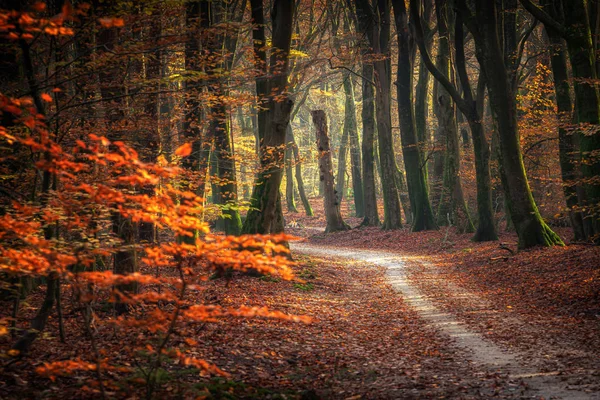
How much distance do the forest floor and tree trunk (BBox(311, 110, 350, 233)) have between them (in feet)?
31.2

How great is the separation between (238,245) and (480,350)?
5017mm

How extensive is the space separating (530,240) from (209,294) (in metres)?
9.87

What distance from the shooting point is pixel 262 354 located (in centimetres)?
755

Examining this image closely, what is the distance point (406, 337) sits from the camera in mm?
8984

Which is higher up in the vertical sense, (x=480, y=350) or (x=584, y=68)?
(x=584, y=68)

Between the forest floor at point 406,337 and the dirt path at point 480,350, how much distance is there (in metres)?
0.02

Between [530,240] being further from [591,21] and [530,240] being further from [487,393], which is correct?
[487,393]

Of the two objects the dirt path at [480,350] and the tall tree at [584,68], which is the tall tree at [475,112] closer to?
the tall tree at [584,68]

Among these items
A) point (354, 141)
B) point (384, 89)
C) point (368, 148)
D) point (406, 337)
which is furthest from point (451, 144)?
point (406, 337)

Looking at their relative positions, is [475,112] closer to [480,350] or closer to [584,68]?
[584,68]

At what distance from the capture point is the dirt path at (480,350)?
5660mm

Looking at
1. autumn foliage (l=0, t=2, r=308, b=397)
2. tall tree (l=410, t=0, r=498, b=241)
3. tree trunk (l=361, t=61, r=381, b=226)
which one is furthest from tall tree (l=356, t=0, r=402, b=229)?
autumn foliage (l=0, t=2, r=308, b=397)

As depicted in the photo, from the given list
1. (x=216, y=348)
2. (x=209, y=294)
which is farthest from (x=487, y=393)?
(x=209, y=294)

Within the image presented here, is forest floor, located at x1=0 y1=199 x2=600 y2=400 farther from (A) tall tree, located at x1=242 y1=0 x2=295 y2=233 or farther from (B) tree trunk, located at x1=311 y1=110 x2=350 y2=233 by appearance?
(B) tree trunk, located at x1=311 y1=110 x2=350 y2=233
